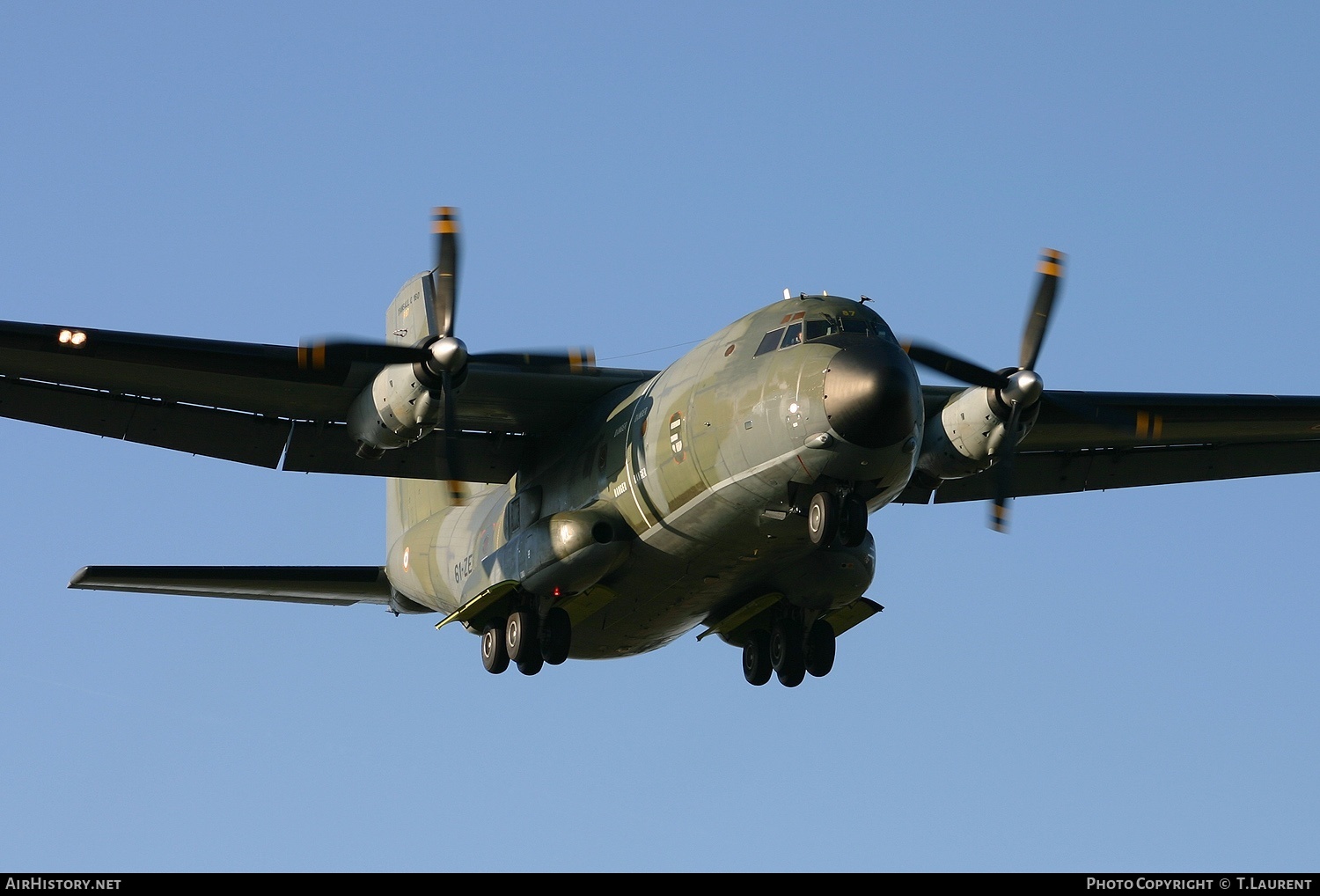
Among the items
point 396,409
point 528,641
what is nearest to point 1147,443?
point 528,641

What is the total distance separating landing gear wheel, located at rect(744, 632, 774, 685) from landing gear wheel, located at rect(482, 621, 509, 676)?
3.58 m

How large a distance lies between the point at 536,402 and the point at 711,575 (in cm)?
379

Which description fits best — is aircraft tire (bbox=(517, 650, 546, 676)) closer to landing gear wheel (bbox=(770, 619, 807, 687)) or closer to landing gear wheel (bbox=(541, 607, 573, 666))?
landing gear wheel (bbox=(541, 607, 573, 666))

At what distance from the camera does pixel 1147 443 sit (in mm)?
26500

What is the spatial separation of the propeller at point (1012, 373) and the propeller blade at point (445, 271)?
5.93 m

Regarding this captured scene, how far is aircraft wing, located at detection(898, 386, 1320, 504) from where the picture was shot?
23.7 m

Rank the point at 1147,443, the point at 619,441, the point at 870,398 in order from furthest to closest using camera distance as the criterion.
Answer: the point at 1147,443
the point at 619,441
the point at 870,398

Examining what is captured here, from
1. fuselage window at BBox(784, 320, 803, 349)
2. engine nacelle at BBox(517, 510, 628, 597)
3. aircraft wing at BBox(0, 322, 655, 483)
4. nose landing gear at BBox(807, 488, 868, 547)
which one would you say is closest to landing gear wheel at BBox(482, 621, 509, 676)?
engine nacelle at BBox(517, 510, 628, 597)

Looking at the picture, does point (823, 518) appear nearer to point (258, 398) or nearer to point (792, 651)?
point (792, 651)

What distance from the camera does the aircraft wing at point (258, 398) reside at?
21328 millimetres

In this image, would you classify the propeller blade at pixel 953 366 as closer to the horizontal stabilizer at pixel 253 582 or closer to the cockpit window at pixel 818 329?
the cockpit window at pixel 818 329

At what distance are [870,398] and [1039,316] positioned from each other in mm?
4502

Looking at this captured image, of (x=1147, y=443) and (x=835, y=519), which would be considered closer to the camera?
(x=835, y=519)

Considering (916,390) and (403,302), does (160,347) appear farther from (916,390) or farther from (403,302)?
(916,390)
